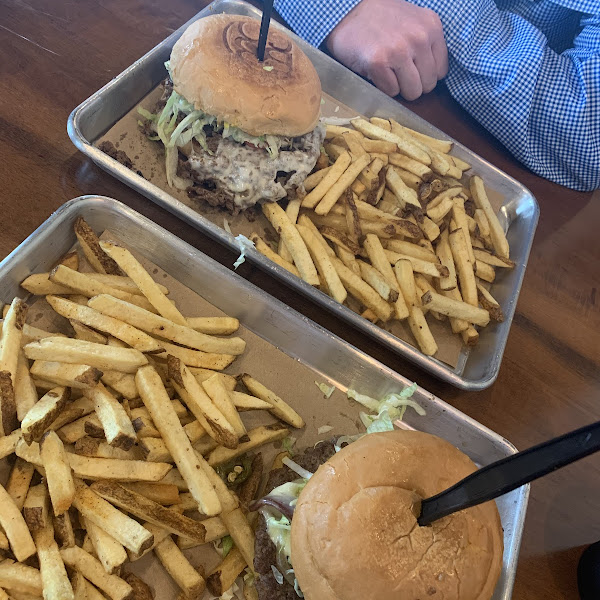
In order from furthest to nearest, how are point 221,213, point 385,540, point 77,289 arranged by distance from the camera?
point 221,213
point 77,289
point 385,540

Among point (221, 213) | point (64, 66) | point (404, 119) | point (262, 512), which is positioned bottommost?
point (262, 512)

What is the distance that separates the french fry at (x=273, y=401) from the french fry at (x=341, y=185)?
2.93ft

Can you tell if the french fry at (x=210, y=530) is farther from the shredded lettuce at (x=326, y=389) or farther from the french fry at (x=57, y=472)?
the shredded lettuce at (x=326, y=389)

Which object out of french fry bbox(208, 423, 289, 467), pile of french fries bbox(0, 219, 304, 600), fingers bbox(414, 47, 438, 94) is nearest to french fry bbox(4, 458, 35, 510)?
pile of french fries bbox(0, 219, 304, 600)

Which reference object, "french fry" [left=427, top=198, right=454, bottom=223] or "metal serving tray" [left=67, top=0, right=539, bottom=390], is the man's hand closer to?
"metal serving tray" [left=67, top=0, right=539, bottom=390]

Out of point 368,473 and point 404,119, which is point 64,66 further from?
point 368,473

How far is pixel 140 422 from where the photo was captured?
171 centimetres

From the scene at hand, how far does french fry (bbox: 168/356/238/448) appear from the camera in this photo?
1.77 m

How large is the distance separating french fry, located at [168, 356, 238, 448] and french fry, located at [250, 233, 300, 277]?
695 mm

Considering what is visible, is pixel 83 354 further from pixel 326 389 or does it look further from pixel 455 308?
pixel 455 308

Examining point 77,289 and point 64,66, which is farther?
point 64,66

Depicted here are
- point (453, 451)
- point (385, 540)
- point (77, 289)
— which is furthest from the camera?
point (77, 289)

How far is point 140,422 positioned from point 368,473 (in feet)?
2.43

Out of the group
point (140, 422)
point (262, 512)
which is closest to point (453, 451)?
point (262, 512)
